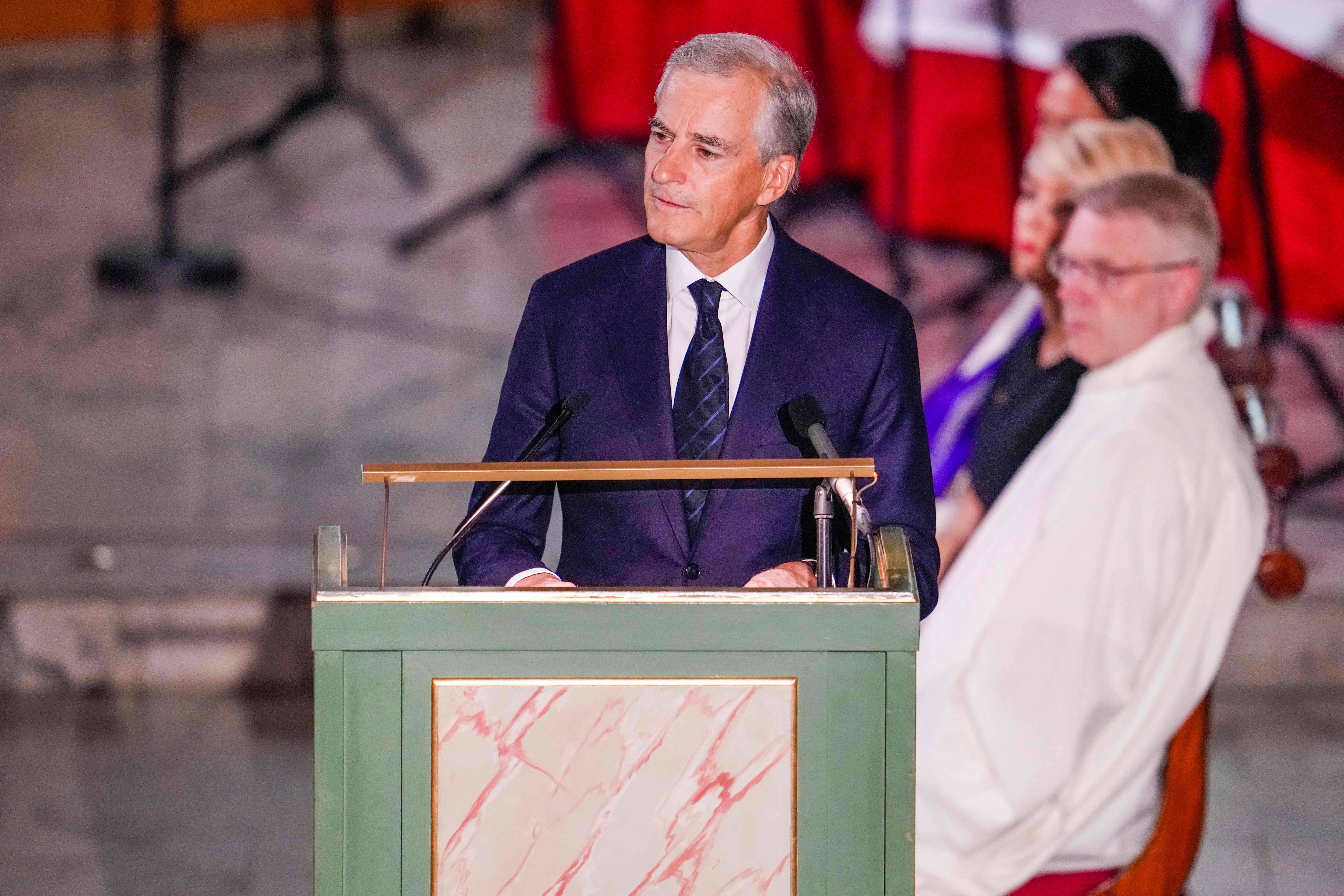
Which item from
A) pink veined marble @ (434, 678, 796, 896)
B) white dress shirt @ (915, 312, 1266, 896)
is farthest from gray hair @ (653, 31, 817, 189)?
white dress shirt @ (915, 312, 1266, 896)

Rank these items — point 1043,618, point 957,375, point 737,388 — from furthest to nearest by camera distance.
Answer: point 957,375
point 1043,618
point 737,388

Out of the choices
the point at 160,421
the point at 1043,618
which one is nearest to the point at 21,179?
the point at 160,421

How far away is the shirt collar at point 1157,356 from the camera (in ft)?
10.5

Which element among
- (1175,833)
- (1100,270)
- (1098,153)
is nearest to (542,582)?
(1175,833)

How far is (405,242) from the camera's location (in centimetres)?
562

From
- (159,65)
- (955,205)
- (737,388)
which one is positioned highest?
(159,65)

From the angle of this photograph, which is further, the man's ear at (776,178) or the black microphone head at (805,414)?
the man's ear at (776,178)

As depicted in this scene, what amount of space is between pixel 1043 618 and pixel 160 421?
3.57 m

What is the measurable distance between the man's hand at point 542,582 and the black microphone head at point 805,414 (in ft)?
0.94

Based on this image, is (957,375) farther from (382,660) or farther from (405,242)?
(382,660)

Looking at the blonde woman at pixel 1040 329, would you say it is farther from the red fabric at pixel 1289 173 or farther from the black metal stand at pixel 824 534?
the black metal stand at pixel 824 534

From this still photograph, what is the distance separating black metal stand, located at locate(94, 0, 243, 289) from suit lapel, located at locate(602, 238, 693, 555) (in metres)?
4.01

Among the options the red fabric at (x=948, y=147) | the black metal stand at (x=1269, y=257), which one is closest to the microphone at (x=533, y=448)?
the red fabric at (x=948, y=147)

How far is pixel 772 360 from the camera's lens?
6.06 ft
